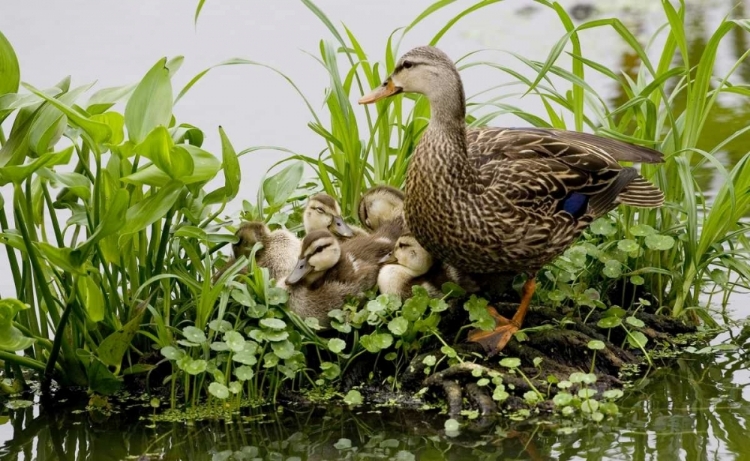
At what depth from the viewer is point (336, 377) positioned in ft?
14.2

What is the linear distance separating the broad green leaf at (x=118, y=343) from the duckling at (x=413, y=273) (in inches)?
37.7

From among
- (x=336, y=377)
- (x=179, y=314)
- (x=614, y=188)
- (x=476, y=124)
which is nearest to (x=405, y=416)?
(x=336, y=377)

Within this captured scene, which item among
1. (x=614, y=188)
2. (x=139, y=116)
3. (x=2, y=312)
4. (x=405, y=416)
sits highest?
(x=139, y=116)

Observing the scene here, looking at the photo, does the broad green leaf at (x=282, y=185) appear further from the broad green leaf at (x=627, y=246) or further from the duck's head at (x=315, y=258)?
the broad green leaf at (x=627, y=246)

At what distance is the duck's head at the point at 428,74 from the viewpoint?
4461mm

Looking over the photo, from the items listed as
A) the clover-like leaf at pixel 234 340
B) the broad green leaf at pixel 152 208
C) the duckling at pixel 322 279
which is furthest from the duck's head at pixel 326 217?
the broad green leaf at pixel 152 208

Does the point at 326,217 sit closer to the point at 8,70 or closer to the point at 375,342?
the point at 375,342

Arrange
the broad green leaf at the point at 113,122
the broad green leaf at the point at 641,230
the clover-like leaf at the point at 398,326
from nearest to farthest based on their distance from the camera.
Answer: the broad green leaf at the point at 113,122
the clover-like leaf at the point at 398,326
the broad green leaf at the point at 641,230

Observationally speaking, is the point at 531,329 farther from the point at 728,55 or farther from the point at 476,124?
the point at 728,55

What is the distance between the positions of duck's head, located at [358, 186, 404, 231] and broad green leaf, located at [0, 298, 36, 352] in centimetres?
156

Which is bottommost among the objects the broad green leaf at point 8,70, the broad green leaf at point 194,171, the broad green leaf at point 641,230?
the broad green leaf at point 641,230

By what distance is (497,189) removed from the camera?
14.5 ft

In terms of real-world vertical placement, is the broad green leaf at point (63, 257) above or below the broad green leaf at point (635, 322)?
above

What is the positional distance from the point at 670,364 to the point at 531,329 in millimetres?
592
